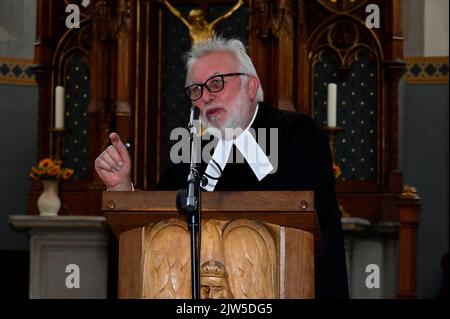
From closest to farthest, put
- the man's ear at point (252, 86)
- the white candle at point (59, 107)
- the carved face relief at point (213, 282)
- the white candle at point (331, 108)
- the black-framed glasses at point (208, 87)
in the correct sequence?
the carved face relief at point (213, 282) < the black-framed glasses at point (208, 87) < the man's ear at point (252, 86) < the white candle at point (331, 108) < the white candle at point (59, 107)

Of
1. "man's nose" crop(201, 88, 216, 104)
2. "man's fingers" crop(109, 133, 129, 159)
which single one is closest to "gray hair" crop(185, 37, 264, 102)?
"man's nose" crop(201, 88, 216, 104)

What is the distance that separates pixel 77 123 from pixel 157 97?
61cm

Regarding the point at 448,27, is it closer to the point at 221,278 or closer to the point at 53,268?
the point at 53,268

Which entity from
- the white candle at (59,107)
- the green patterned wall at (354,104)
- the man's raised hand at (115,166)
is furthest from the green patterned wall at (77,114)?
the man's raised hand at (115,166)

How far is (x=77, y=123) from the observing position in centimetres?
862

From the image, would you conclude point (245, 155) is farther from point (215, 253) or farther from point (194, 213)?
point (194, 213)

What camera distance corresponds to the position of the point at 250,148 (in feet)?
14.5

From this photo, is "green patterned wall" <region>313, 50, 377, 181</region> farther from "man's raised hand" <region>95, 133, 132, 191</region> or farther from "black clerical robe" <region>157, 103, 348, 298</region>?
"man's raised hand" <region>95, 133, 132, 191</region>

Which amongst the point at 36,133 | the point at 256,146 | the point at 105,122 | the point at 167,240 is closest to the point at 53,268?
the point at 105,122

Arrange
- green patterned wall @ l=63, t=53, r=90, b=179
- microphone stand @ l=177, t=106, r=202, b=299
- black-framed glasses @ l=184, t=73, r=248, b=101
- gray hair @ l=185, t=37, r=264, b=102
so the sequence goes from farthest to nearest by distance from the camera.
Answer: green patterned wall @ l=63, t=53, r=90, b=179 < gray hair @ l=185, t=37, r=264, b=102 < black-framed glasses @ l=184, t=73, r=248, b=101 < microphone stand @ l=177, t=106, r=202, b=299

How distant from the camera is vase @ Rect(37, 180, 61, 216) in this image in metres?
7.89

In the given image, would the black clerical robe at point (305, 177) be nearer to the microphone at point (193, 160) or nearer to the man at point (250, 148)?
the man at point (250, 148)

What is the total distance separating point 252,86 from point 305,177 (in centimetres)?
40

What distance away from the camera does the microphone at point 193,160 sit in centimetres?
335
